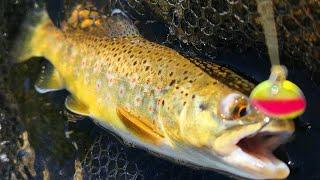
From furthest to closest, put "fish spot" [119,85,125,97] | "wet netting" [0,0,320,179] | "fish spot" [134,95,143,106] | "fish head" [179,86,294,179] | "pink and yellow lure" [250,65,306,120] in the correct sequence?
1. "fish spot" [119,85,125,97]
2. "fish spot" [134,95,143,106]
3. "wet netting" [0,0,320,179]
4. "fish head" [179,86,294,179]
5. "pink and yellow lure" [250,65,306,120]

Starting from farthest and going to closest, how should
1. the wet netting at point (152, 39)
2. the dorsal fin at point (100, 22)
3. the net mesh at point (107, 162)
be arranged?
the net mesh at point (107, 162) → the dorsal fin at point (100, 22) → the wet netting at point (152, 39)

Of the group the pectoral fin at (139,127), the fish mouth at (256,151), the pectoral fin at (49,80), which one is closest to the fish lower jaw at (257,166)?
the fish mouth at (256,151)

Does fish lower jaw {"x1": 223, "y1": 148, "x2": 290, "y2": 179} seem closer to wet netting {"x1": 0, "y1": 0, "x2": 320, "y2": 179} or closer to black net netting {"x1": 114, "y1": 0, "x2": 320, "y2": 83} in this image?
wet netting {"x1": 0, "y1": 0, "x2": 320, "y2": 179}

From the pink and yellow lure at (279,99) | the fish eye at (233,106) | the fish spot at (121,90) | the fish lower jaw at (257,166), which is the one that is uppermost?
the pink and yellow lure at (279,99)

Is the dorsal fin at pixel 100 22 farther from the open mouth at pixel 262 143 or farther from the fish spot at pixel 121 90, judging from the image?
the open mouth at pixel 262 143

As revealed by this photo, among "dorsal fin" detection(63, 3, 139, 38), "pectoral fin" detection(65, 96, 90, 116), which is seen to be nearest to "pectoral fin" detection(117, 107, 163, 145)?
"pectoral fin" detection(65, 96, 90, 116)

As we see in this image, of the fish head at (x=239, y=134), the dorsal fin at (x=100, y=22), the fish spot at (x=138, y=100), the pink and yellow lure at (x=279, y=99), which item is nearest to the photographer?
the pink and yellow lure at (x=279, y=99)

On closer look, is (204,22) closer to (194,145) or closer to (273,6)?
(273,6)

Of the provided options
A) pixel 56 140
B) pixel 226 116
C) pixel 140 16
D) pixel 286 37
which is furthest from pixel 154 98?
pixel 56 140
